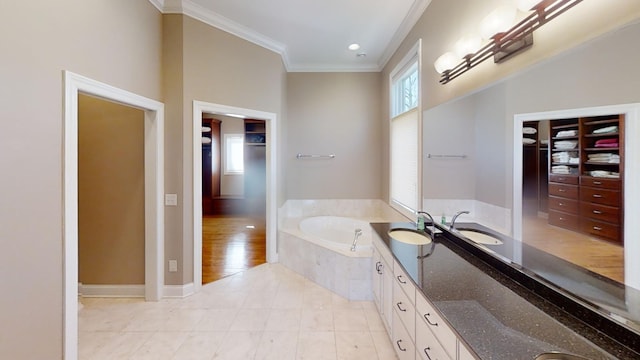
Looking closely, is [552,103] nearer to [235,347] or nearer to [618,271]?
[618,271]

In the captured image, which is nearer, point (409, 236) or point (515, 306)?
point (515, 306)

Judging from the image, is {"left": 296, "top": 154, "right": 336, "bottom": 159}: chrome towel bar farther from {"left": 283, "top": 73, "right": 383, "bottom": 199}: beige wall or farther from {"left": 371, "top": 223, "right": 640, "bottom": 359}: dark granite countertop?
{"left": 371, "top": 223, "right": 640, "bottom": 359}: dark granite countertop

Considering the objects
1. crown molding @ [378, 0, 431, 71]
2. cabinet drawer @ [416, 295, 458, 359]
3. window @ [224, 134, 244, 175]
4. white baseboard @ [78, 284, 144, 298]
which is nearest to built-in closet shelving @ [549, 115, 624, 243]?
cabinet drawer @ [416, 295, 458, 359]

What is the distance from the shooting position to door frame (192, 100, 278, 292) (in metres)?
3.05

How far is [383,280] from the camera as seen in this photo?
2371 mm

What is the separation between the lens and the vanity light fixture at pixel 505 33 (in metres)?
1.23

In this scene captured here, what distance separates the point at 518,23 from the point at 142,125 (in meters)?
3.24

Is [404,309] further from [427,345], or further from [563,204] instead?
[563,204]

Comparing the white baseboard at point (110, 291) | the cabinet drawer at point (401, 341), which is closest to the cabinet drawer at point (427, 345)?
the cabinet drawer at point (401, 341)

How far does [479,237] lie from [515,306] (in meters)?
0.75

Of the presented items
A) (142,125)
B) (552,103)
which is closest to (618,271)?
(552,103)

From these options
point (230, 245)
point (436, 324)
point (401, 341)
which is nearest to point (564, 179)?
point (436, 324)

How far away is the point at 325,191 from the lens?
4719 millimetres

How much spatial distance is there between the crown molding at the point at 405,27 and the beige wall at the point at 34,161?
9.17ft
